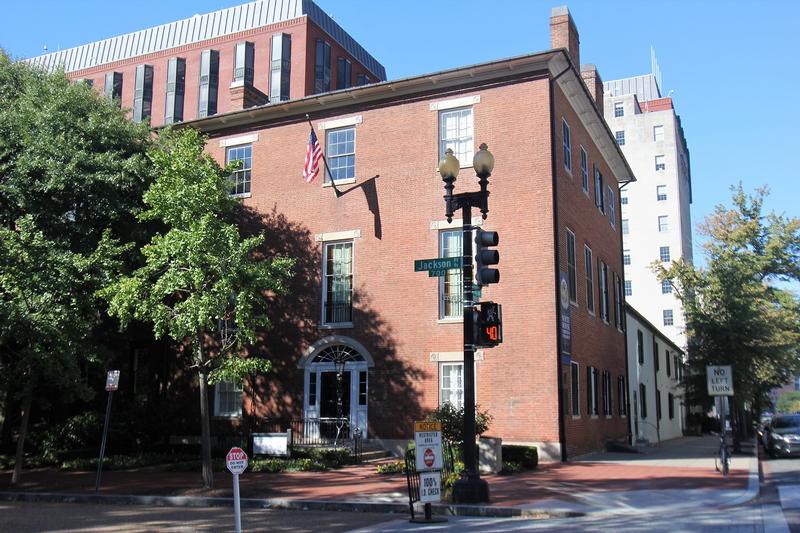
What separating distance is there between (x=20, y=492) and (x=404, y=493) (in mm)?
8422

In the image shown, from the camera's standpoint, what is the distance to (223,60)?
59375mm

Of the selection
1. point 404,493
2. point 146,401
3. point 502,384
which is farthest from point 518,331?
point 146,401

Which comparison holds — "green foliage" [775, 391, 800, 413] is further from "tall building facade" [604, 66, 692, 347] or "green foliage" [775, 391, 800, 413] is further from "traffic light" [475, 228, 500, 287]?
"traffic light" [475, 228, 500, 287]

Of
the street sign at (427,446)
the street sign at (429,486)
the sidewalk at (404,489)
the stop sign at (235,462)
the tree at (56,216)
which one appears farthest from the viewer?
the tree at (56,216)

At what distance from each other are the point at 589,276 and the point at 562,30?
8.65 meters

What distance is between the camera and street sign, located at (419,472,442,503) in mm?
11047

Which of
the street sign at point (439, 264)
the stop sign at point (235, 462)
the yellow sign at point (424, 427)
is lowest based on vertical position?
the stop sign at point (235, 462)

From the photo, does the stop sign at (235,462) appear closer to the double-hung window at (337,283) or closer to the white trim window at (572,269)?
the double-hung window at (337,283)

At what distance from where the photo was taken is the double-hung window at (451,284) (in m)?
22.3

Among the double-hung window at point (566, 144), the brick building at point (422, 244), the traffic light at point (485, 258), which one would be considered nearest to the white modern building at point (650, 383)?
the brick building at point (422, 244)

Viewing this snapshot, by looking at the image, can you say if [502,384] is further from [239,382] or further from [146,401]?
[146,401]

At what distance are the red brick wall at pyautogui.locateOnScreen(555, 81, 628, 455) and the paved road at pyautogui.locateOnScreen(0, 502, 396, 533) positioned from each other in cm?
1078

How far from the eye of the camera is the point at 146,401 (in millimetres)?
24734

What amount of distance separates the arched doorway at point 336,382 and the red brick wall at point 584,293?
6273 millimetres
